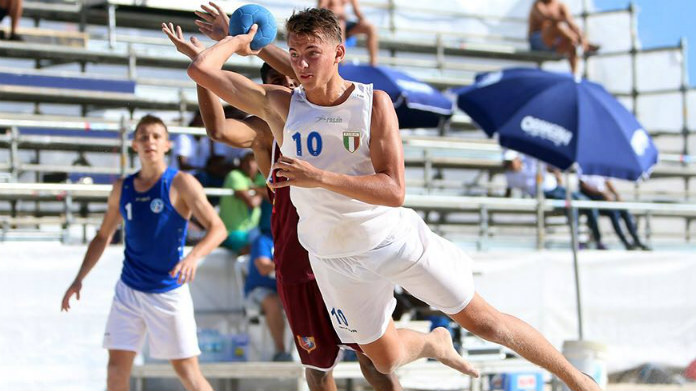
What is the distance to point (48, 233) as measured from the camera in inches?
344

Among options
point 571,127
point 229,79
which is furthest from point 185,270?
point 571,127

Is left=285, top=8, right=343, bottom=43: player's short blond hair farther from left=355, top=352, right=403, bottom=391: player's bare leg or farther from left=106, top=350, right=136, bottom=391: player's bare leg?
left=106, top=350, right=136, bottom=391: player's bare leg

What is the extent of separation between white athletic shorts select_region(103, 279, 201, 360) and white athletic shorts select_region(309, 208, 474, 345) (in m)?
1.98

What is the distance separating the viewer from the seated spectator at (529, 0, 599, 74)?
Answer: 1367cm

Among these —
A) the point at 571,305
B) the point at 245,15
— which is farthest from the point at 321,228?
the point at 571,305

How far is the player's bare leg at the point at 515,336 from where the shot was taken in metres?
4.46

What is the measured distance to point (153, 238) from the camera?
6.34 meters

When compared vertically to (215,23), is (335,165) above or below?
below

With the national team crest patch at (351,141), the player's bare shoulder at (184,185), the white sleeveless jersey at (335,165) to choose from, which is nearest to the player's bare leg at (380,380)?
the white sleeveless jersey at (335,165)

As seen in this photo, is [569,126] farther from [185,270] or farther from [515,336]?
[515,336]

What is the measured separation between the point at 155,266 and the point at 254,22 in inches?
97.0

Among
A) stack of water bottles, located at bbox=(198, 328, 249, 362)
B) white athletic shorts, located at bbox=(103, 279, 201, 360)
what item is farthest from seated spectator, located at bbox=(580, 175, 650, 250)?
white athletic shorts, located at bbox=(103, 279, 201, 360)

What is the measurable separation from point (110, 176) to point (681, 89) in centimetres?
816

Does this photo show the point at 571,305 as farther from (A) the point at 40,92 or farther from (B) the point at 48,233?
(A) the point at 40,92
